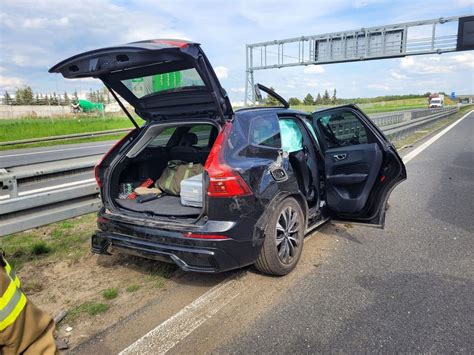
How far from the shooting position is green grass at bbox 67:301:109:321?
122 inches

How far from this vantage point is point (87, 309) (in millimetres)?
3186

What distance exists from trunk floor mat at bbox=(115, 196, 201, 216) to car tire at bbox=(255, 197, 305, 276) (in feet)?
2.26

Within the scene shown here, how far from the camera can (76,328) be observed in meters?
2.94

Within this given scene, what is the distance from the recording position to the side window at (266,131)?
143 inches

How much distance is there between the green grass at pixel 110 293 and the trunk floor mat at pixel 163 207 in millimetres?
746

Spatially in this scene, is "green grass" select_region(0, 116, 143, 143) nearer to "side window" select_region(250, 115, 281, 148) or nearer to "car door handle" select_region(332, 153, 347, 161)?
"car door handle" select_region(332, 153, 347, 161)

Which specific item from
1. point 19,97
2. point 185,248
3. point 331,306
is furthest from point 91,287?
point 19,97

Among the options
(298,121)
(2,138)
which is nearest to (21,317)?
(298,121)

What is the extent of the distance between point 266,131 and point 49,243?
2.87 m

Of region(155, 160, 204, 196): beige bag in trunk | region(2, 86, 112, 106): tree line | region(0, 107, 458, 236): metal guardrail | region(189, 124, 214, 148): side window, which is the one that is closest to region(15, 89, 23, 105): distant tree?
region(2, 86, 112, 106): tree line

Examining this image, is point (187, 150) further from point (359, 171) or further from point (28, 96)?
point (28, 96)

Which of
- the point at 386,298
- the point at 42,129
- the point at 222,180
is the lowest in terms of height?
the point at 386,298

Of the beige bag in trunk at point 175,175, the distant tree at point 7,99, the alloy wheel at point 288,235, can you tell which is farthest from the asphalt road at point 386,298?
the distant tree at point 7,99

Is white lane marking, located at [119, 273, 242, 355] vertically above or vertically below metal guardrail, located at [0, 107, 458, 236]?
below
